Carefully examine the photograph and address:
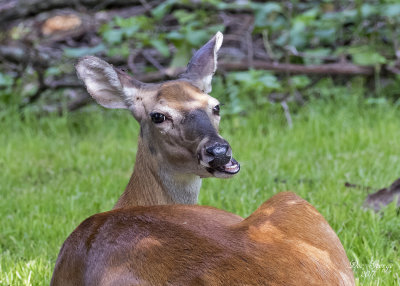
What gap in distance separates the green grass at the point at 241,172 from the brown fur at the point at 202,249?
836mm

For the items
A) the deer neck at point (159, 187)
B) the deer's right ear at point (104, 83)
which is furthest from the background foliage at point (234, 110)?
the deer's right ear at point (104, 83)

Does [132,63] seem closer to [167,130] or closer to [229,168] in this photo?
[167,130]

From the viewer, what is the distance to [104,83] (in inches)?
155

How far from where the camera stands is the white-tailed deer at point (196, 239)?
2330mm

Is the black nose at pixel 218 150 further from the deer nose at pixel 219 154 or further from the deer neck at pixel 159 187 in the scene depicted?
the deer neck at pixel 159 187

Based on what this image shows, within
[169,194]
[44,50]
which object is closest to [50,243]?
[169,194]

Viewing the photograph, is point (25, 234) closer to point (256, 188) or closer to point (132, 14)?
point (256, 188)

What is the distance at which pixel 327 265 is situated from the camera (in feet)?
8.21

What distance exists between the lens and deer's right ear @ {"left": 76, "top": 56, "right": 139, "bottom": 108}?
3851 millimetres

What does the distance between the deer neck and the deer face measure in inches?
1.9

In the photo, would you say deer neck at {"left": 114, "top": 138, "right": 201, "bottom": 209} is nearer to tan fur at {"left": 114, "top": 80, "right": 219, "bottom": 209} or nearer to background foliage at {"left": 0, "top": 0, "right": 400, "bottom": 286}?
tan fur at {"left": 114, "top": 80, "right": 219, "bottom": 209}

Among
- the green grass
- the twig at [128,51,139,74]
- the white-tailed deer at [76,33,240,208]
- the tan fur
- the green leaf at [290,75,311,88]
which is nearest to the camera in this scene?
the white-tailed deer at [76,33,240,208]

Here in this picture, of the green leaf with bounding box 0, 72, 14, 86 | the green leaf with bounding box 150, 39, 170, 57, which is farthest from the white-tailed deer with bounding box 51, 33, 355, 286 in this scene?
the green leaf with bounding box 0, 72, 14, 86

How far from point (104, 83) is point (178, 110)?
23.3 inches
